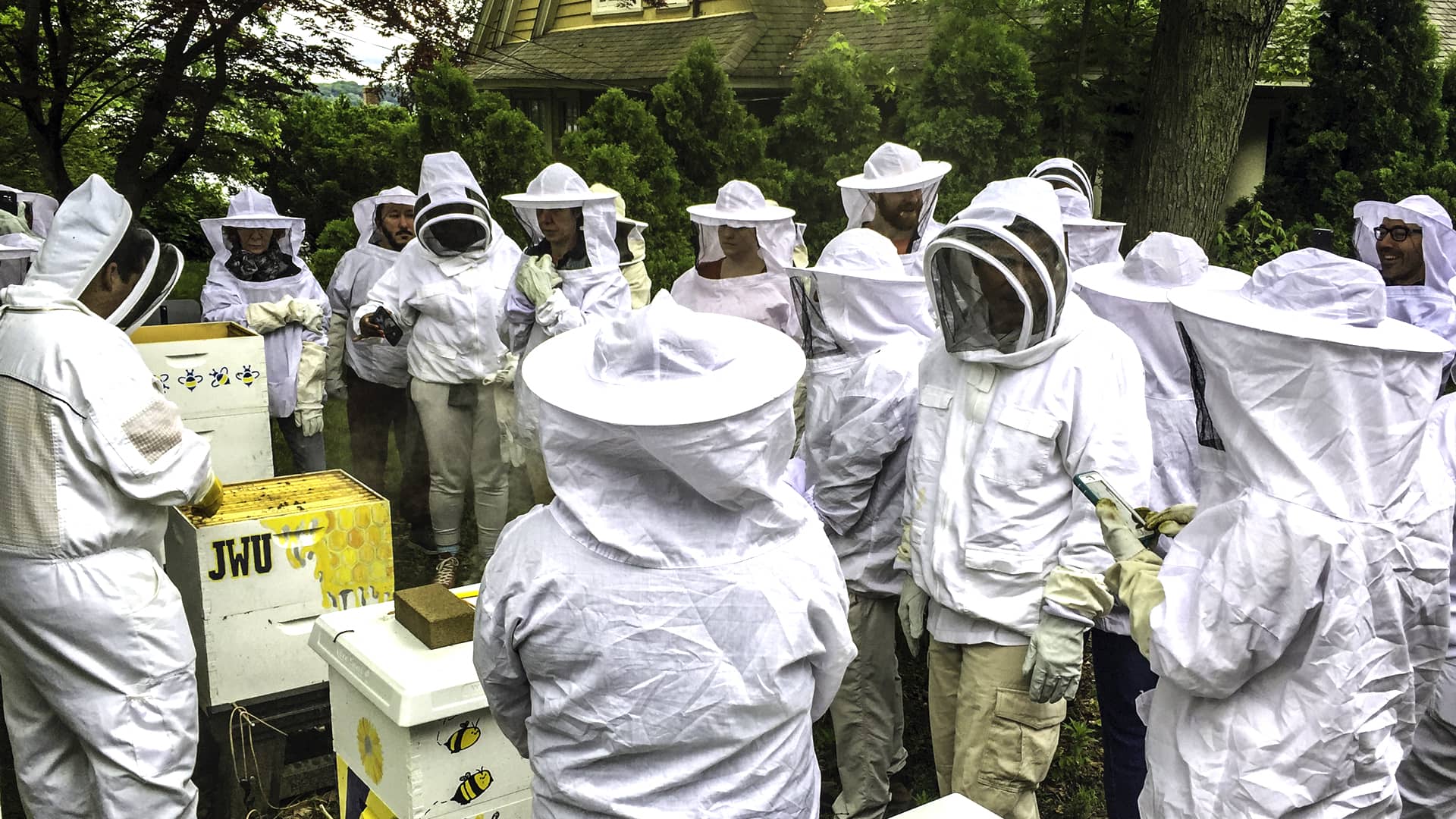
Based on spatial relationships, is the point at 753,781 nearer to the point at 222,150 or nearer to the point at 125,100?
the point at 222,150

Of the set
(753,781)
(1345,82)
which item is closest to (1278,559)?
(753,781)

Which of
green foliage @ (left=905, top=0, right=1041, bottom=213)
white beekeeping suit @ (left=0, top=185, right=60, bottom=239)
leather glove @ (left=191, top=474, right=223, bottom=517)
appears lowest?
leather glove @ (left=191, top=474, right=223, bottom=517)

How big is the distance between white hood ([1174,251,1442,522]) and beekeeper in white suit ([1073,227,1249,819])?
114 centimetres

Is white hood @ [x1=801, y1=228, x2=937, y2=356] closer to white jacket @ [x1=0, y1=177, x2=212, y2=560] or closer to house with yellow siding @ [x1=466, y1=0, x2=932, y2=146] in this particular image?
white jacket @ [x1=0, y1=177, x2=212, y2=560]

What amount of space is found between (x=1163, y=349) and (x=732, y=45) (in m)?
8.18

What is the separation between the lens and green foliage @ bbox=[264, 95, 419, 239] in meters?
9.86

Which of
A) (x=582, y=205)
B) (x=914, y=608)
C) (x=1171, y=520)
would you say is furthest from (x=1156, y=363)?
(x=582, y=205)

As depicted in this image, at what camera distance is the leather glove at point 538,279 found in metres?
4.48

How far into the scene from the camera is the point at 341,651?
260cm

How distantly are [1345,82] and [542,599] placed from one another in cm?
1065

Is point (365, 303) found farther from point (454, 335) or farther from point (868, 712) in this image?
point (868, 712)

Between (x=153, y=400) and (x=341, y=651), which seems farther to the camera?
(x=153, y=400)

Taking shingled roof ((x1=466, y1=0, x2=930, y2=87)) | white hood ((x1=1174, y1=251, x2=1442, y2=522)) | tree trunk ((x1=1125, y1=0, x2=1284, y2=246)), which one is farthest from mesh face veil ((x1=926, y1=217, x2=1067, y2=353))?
shingled roof ((x1=466, y1=0, x2=930, y2=87))

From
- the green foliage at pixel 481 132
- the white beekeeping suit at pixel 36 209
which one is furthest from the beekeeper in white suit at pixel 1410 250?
the white beekeeping suit at pixel 36 209
